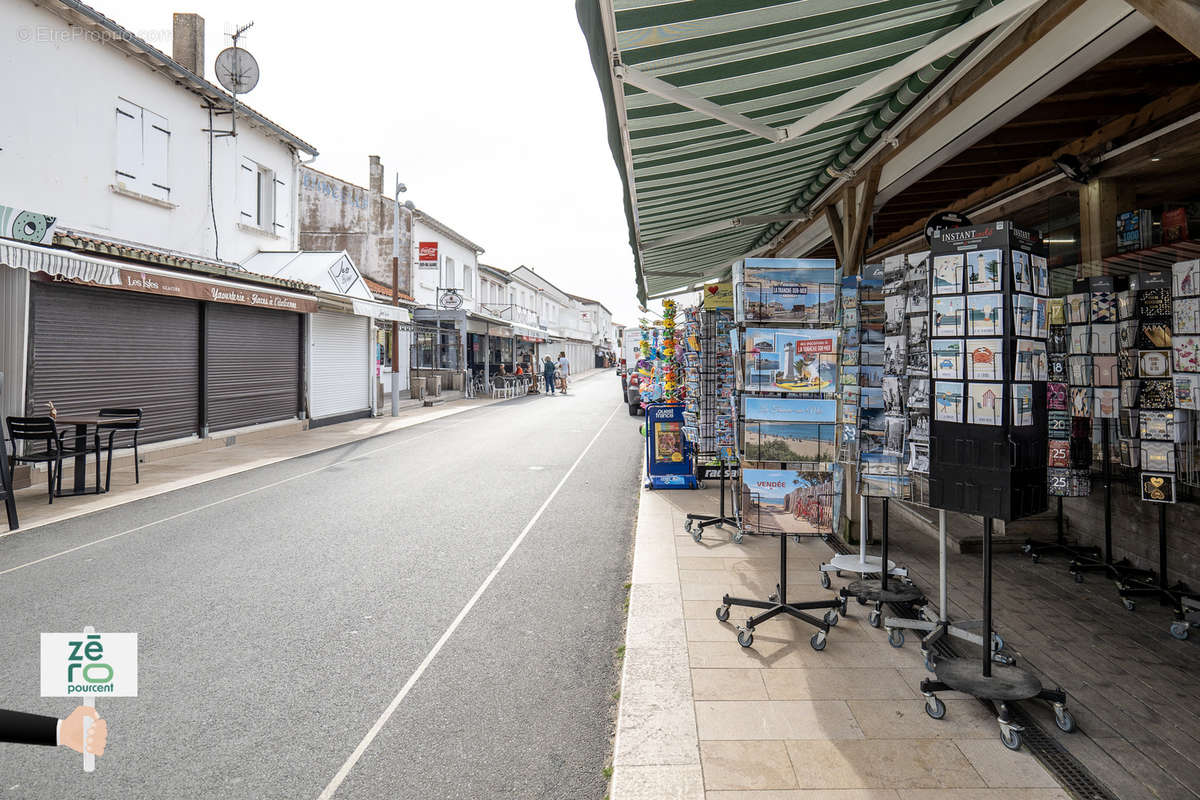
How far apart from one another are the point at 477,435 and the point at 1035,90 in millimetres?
12566

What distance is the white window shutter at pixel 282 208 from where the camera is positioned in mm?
17422

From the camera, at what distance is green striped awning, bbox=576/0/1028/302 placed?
268cm

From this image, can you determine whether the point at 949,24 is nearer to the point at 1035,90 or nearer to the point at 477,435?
the point at 1035,90

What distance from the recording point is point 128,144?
1246cm

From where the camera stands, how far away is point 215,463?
11.1 m

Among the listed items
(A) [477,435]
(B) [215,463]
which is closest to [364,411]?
(A) [477,435]

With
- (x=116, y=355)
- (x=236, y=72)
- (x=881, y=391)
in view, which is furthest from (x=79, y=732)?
(x=236, y=72)

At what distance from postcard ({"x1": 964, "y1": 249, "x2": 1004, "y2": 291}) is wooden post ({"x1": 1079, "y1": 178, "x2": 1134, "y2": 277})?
10.1 ft

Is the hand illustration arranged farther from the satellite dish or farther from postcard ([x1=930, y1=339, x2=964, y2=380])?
the satellite dish

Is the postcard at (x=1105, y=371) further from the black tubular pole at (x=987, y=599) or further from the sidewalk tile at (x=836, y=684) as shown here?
the sidewalk tile at (x=836, y=684)

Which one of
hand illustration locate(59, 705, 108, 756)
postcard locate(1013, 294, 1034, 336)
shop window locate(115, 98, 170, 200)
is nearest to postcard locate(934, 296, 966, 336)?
postcard locate(1013, 294, 1034, 336)

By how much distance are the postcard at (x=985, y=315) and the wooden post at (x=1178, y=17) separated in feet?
4.21

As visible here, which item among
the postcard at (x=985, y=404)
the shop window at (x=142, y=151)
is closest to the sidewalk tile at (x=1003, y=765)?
the postcard at (x=985, y=404)

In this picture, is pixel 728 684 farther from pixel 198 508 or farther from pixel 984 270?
pixel 198 508
